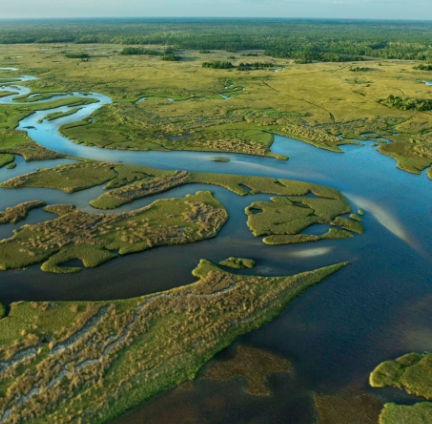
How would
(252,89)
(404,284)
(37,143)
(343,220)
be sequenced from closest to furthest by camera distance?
1. (404,284)
2. (343,220)
3. (37,143)
4. (252,89)

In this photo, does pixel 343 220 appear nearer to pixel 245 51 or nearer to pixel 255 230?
pixel 255 230

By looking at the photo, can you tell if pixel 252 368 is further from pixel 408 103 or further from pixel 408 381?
pixel 408 103

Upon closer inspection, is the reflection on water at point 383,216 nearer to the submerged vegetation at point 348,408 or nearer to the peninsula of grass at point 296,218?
the peninsula of grass at point 296,218

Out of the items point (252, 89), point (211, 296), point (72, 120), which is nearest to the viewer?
point (211, 296)

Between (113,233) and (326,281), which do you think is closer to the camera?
(326,281)

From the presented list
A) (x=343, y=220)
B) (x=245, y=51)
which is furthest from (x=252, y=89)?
(x=245, y=51)

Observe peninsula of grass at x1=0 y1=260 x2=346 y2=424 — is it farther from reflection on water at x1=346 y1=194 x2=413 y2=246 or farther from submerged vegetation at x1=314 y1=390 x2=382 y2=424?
reflection on water at x1=346 y1=194 x2=413 y2=246

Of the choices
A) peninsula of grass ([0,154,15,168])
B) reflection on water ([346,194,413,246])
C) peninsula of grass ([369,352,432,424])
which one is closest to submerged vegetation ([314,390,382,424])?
peninsula of grass ([369,352,432,424])
